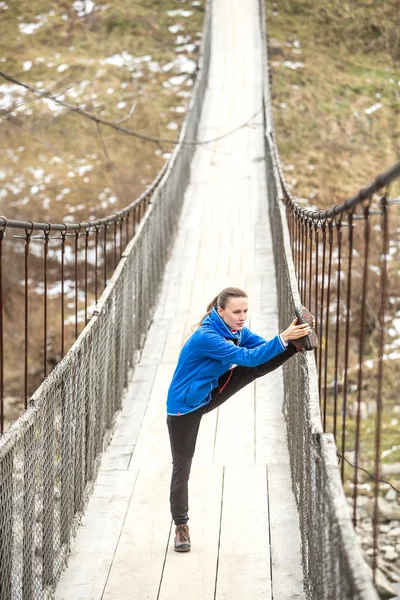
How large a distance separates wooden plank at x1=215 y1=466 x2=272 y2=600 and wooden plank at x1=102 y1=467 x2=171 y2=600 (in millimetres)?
256

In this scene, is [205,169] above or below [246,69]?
below

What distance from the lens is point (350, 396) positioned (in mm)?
13094

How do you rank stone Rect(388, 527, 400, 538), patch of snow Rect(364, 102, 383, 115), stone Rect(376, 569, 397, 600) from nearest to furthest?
1. stone Rect(376, 569, 397, 600)
2. stone Rect(388, 527, 400, 538)
3. patch of snow Rect(364, 102, 383, 115)

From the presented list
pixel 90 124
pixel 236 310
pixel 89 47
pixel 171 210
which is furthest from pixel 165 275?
pixel 89 47

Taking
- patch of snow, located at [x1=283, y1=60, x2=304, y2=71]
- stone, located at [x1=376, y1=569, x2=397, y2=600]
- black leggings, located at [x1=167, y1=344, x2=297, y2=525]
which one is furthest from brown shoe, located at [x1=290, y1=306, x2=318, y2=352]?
patch of snow, located at [x1=283, y1=60, x2=304, y2=71]

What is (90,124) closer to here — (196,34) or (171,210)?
(196,34)

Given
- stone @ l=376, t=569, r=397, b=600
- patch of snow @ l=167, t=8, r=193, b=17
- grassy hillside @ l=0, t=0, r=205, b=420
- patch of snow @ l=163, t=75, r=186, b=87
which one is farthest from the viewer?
patch of snow @ l=167, t=8, r=193, b=17

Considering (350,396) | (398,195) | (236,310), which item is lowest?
(350,396)

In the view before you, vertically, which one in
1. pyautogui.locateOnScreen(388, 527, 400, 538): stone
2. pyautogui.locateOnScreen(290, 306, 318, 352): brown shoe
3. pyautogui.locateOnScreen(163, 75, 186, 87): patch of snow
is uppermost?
pyautogui.locateOnScreen(163, 75, 186, 87): patch of snow

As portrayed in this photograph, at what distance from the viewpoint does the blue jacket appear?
3490mm

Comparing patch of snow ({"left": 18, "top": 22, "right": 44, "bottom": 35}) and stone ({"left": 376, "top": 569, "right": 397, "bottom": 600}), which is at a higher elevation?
patch of snow ({"left": 18, "top": 22, "right": 44, "bottom": 35})

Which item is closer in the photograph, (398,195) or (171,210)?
(171,210)

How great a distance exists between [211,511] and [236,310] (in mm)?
1090

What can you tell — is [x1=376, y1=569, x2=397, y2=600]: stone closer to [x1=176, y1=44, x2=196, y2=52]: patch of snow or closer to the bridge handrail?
the bridge handrail
